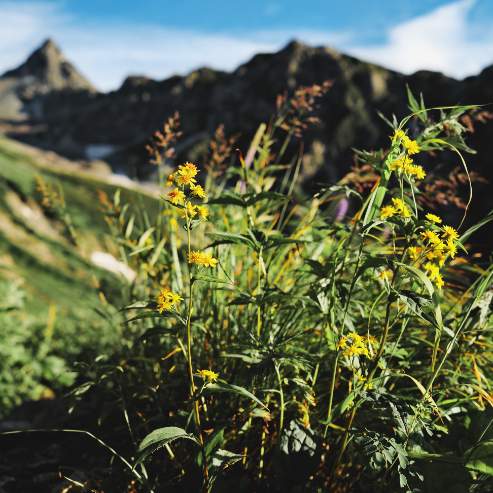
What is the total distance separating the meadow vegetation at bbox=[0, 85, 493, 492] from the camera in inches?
42.2

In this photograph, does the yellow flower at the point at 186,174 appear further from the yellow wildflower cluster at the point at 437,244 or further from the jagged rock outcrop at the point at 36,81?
the jagged rock outcrop at the point at 36,81

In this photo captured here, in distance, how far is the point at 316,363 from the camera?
1439 mm

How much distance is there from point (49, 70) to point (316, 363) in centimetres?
12814

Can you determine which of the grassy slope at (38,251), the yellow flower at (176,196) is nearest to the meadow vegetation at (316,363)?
the yellow flower at (176,196)

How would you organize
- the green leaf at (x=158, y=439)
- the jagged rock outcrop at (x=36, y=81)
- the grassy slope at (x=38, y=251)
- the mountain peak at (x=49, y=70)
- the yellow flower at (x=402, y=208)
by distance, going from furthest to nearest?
the mountain peak at (x=49, y=70), the jagged rock outcrop at (x=36, y=81), the grassy slope at (x=38, y=251), the yellow flower at (x=402, y=208), the green leaf at (x=158, y=439)

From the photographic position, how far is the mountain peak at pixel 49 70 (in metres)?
112

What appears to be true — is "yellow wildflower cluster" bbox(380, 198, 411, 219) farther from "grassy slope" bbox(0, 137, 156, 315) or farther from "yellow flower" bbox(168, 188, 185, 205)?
"grassy slope" bbox(0, 137, 156, 315)

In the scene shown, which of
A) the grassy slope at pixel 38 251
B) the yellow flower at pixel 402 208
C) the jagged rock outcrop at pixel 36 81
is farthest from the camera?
the jagged rock outcrop at pixel 36 81

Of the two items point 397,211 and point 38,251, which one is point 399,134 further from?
point 38,251

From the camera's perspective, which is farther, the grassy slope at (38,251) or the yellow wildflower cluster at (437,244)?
the grassy slope at (38,251)

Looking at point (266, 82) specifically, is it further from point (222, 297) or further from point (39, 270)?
point (222, 297)

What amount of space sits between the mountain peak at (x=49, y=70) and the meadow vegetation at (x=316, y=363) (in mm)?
120519

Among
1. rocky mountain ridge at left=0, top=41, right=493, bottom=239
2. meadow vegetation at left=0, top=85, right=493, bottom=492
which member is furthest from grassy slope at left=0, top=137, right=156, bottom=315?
meadow vegetation at left=0, top=85, right=493, bottom=492

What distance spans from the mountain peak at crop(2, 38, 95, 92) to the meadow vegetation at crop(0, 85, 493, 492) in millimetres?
120519
